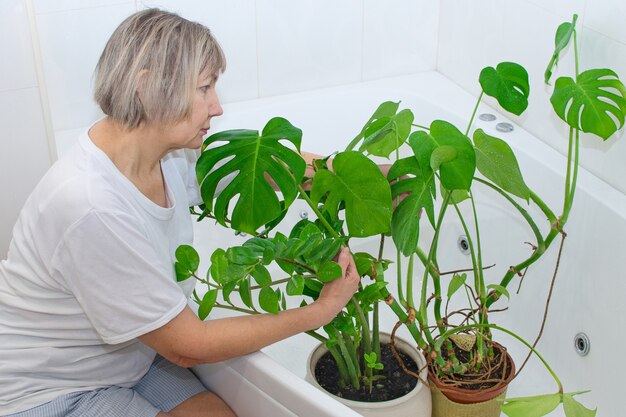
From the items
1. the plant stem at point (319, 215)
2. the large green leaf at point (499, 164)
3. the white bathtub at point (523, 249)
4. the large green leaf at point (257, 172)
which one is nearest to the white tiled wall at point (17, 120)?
the white bathtub at point (523, 249)

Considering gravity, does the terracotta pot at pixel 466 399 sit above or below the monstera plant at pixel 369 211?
below

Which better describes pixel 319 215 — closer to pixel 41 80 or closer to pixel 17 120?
pixel 41 80

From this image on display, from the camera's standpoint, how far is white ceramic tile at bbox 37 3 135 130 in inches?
88.9

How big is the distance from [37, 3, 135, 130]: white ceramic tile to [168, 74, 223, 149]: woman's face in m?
0.87

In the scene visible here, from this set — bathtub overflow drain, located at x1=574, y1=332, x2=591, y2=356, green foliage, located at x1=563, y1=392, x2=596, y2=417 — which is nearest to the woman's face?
green foliage, located at x1=563, y1=392, x2=596, y2=417

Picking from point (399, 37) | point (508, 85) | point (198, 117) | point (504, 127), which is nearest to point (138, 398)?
point (198, 117)

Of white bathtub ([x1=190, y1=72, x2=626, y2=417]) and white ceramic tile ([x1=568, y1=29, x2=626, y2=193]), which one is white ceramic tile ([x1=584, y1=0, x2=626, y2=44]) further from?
white bathtub ([x1=190, y1=72, x2=626, y2=417])

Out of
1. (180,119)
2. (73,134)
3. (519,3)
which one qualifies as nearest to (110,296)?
(180,119)

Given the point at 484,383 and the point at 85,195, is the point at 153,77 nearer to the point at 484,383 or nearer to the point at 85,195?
the point at 85,195

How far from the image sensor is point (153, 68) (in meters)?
1.45

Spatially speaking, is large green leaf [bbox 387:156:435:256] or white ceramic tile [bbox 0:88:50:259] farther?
white ceramic tile [bbox 0:88:50:259]

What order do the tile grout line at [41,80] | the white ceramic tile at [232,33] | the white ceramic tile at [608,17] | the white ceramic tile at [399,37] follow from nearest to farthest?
the white ceramic tile at [608,17], the tile grout line at [41,80], the white ceramic tile at [232,33], the white ceramic tile at [399,37]

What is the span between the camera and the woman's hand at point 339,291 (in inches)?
60.1

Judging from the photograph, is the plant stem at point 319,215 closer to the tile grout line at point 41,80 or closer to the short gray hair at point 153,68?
the short gray hair at point 153,68
